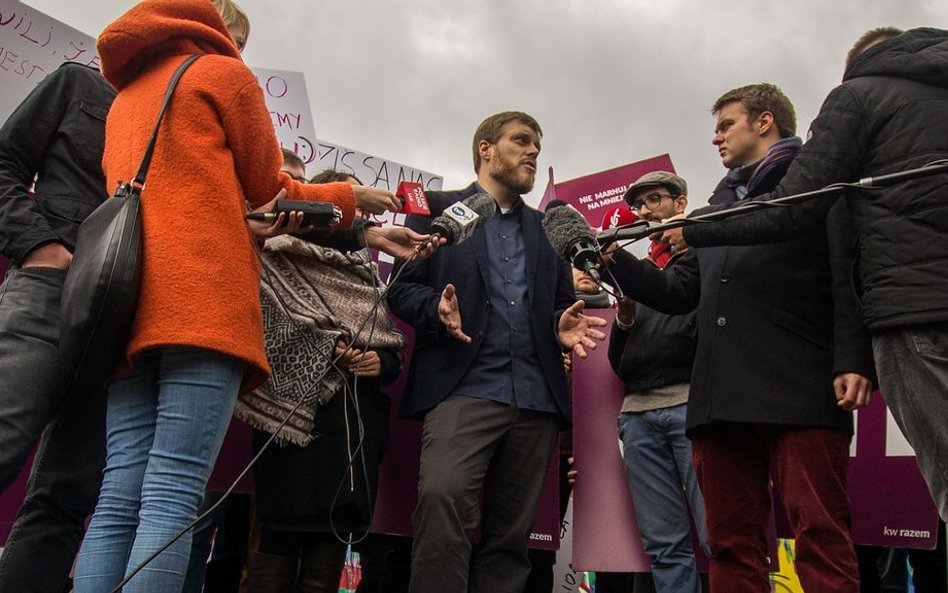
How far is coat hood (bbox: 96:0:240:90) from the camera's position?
2072mm

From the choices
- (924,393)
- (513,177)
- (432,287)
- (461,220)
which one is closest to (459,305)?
(432,287)

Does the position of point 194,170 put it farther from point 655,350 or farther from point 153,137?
point 655,350

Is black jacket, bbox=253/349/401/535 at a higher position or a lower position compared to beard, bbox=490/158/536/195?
lower

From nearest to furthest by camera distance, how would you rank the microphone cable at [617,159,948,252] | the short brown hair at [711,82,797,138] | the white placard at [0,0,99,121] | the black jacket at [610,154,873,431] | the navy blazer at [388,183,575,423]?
1. the microphone cable at [617,159,948,252]
2. the black jacket at [610,154,873,431]
3. the navy blazer at [388,183,575,423]
4. the short brown hair at [711,82,797,138]
5. the white placard at [0,0,99,121]

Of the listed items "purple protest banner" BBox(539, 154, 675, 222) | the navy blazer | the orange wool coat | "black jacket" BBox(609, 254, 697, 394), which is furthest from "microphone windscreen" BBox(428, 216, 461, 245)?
"purple protest banner" BBox(539, 154, 675, 222)

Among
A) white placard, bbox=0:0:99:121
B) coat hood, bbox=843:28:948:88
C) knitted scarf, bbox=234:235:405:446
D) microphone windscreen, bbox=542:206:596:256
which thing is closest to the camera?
coat hood, bbox=843:28:948:88

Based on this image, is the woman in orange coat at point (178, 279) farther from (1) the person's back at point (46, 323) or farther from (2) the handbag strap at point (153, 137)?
(1) the person's back at point (46, 323)

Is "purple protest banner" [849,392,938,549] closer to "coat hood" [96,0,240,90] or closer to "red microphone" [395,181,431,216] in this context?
"red microphone" [395,181,431,216]

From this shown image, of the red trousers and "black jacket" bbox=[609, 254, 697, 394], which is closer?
the red trousers

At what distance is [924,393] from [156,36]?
209 centimetres

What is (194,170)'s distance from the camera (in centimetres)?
198

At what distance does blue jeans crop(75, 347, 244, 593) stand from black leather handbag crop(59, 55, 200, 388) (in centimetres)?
Answer: 12

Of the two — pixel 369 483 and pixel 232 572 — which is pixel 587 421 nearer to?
pixel 369 483

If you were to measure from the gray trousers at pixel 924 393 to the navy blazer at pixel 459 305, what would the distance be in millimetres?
1351
